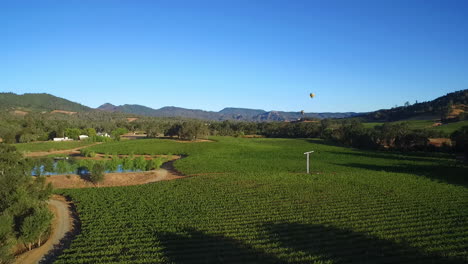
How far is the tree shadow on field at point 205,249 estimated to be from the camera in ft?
55.2

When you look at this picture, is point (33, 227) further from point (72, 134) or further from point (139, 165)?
point (72, 134)

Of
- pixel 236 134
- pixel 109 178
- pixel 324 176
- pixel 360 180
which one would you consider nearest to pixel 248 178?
pixel 324 176

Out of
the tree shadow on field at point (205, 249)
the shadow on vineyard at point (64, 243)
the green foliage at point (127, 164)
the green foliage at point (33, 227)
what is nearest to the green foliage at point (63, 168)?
the green foliage at point (127, 164)

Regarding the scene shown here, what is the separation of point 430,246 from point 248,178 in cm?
2629

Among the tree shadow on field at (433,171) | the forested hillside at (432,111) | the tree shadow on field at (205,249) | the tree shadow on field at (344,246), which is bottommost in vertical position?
the tree shadow on field at (205,249)

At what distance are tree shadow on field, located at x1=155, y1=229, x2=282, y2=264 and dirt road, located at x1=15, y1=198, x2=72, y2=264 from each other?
8.52 m

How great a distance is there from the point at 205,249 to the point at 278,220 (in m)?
7.53

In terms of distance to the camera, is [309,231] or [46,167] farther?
[46,167]

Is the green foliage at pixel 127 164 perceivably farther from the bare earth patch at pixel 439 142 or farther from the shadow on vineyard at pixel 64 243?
the bare earth patch at pixel 439 142

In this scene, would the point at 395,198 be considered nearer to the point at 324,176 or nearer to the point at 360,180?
the point at 360,180

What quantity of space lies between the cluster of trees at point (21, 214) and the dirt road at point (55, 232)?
0.80 meters

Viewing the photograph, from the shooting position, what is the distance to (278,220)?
76.2ft

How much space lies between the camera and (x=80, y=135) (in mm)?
116062

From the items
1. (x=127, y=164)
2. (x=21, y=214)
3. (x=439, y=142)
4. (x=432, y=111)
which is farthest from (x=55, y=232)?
(x=432, y=111)
